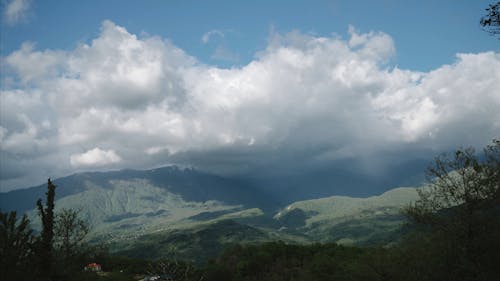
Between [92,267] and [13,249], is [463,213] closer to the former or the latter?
[13,249]

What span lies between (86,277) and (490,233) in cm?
5243

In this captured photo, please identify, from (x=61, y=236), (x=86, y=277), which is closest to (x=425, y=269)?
(x=86, y=277)

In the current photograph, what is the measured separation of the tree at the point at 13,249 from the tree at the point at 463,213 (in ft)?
149

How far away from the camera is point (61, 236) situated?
68250mm

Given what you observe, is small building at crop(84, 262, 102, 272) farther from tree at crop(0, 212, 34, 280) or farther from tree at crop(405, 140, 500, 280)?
tree at crop(405, 140, 500, 280)

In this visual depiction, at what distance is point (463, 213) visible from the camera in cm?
4456

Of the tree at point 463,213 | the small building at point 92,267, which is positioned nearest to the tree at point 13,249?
the small building at point 92,267

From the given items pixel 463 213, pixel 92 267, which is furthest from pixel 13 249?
pixel 92 267

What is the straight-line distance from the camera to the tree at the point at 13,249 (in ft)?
66.5

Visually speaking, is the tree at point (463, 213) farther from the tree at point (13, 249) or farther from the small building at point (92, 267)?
the small building at point (92, 267)

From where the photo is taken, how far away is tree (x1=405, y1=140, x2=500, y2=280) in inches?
1663

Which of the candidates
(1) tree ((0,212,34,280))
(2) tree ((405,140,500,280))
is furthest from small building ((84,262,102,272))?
(2) tree ((405,140,500,280))

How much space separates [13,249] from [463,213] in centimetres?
4890

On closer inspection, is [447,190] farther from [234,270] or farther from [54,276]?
[234,270]
